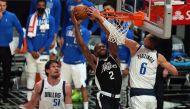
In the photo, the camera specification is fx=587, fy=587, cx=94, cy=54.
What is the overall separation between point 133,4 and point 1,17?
341cm

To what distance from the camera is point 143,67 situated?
886 centimetres

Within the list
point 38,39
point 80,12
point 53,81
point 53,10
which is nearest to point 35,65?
point 38,39

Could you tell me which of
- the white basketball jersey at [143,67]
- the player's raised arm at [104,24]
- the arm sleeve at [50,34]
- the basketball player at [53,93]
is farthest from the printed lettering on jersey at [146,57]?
the arm sleeve at [50,34]

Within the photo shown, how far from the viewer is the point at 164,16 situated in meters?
7.43

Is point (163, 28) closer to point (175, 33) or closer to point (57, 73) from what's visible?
point (57, 73)

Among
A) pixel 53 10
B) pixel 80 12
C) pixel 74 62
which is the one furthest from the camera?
pixel 53 10

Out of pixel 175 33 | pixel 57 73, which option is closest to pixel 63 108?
pixel 57 73

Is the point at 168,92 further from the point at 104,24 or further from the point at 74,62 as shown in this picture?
the point at 104,24

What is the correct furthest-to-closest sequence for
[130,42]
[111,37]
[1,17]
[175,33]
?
[175,33] < [1,17] < [130,42] < [111,37]

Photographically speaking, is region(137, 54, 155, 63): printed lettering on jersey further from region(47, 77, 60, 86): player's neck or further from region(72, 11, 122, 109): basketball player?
region(47, 77, 60, 86): player's neck

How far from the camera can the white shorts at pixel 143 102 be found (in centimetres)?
883

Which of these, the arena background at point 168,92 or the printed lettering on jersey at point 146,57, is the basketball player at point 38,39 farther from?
the printed lettering on jersey at point 146,57

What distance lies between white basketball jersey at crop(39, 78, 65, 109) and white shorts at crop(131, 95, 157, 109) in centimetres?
113

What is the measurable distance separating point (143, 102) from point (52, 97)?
1.39 metres
